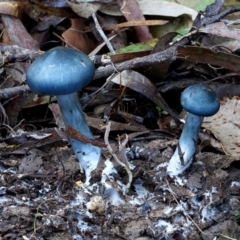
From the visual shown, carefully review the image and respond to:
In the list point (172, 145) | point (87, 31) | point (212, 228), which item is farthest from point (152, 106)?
point (212, 228)

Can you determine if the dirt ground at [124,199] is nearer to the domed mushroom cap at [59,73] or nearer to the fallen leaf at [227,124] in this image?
the fallen leaf at [227,124]

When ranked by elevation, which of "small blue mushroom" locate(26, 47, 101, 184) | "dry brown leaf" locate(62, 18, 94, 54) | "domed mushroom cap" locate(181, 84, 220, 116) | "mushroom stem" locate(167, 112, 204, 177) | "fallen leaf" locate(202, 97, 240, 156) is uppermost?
"small blue mushroom" locate(26, 47, 101, 184)

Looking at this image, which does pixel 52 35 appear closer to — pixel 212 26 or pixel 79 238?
pixel 212 26

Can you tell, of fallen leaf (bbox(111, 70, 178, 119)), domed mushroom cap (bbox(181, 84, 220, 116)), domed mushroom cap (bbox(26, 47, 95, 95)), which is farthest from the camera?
fallen leaf (bbox(111, 70, 178, 119))

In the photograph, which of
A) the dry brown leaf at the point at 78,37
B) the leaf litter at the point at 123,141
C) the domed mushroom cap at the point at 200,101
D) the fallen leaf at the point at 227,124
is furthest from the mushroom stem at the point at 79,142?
the dry brown leaf at the point at 78,37

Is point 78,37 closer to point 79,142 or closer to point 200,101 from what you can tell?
point 79,142

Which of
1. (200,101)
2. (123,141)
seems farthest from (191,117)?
(123,141)

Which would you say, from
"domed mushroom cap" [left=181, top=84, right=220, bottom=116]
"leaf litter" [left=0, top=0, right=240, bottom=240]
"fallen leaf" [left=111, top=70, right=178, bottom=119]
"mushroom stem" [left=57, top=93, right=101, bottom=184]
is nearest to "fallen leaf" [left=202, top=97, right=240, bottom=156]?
"leaf litter" [left=0, top=0, right=240, bottom=240]

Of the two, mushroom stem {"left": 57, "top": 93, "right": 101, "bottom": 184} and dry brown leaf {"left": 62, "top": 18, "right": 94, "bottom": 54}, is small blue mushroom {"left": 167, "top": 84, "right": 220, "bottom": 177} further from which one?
dry brown leaf {"left": 62, "top": 18, "right": 94, "bottom": 54}
